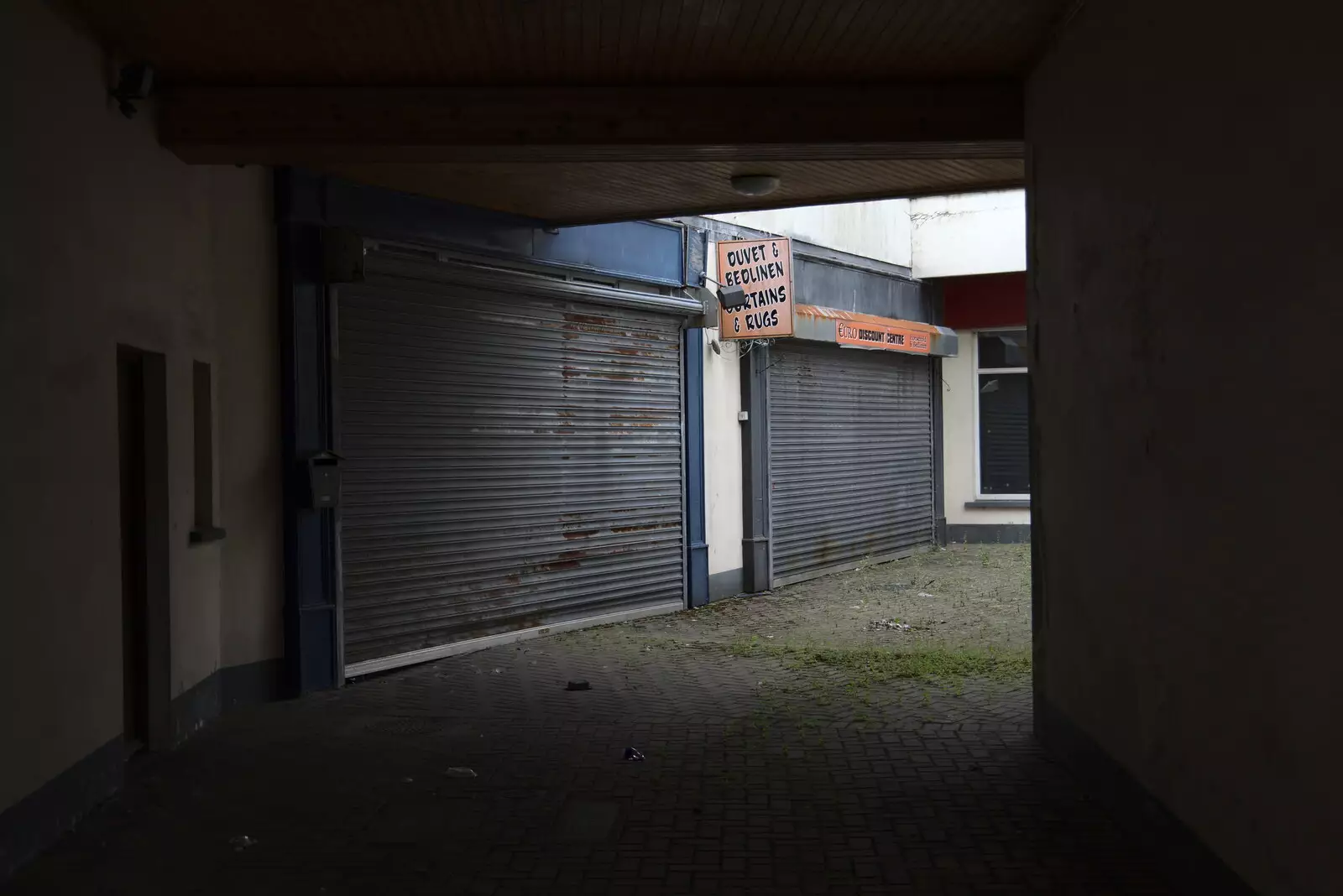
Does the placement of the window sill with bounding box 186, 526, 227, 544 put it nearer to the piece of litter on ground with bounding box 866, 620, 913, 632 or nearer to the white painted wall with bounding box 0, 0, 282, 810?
the white painted wall with bounding box 0, 0, 282, 810

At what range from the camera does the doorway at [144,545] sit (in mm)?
6859

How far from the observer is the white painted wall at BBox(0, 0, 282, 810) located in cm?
498

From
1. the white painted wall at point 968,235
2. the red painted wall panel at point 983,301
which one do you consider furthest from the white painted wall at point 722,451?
the red painted wall panel at point 983,301

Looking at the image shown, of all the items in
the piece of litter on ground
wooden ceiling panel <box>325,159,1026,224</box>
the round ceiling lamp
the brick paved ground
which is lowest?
the piece of litter on ground

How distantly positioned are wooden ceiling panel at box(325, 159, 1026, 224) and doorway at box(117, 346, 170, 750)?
7.93 feet

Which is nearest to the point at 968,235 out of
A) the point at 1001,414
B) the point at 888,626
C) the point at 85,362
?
the point at 1001,414

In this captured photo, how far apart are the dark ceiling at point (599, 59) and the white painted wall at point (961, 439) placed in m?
11.0

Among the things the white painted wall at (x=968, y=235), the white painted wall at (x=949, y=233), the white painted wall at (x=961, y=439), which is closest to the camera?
the white painted wall at (x=949, y=233)

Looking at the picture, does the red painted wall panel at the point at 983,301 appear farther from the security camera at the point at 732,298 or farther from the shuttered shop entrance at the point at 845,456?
the security camera at the point at 732,298

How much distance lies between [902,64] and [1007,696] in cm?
437

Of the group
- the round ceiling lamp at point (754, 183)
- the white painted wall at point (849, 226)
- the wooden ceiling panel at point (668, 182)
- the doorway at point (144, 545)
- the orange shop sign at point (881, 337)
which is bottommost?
the doorway at point (144, 545)

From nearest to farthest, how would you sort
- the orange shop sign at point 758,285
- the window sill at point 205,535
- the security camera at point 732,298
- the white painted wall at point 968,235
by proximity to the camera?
the window sill at point 205,535, the security camera at point 732,298, the orange shop sign at point 758,285, the white painted wall at point 968,235

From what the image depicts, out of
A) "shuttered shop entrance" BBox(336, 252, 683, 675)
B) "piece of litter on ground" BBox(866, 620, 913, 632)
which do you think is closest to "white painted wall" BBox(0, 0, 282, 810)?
"shuttered shop entrance" BBox(336, 252, 683, 675)

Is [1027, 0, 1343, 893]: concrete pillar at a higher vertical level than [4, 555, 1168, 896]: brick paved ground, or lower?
higher
